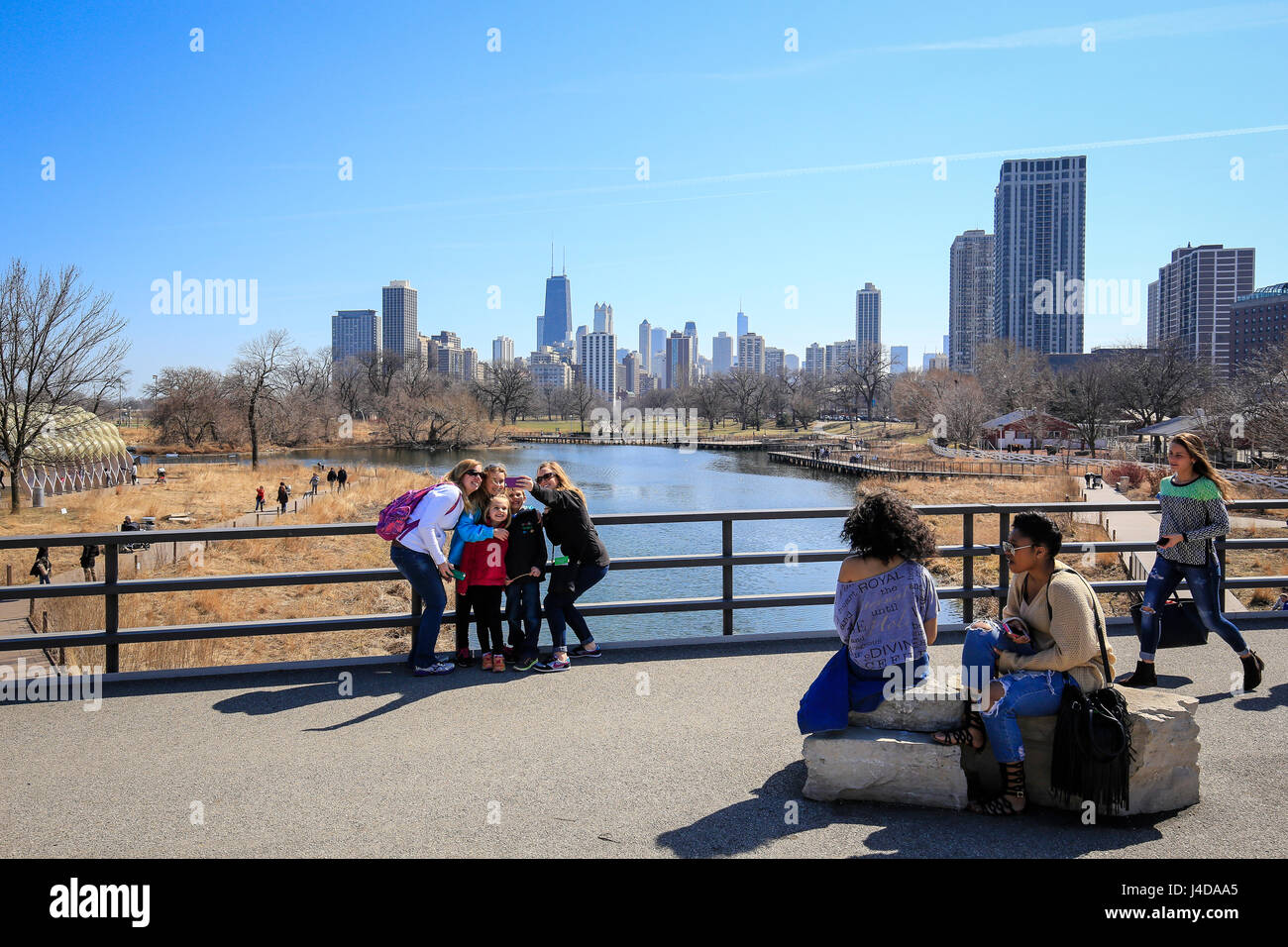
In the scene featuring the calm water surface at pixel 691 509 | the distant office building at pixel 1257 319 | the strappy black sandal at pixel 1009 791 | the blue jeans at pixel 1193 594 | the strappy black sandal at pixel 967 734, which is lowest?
the calm water surface at pixel 691 509

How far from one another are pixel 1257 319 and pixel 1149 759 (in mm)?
168600

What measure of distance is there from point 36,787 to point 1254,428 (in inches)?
2183

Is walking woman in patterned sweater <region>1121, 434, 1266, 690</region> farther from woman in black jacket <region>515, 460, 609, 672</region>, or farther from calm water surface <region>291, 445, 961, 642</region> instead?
woman in black jacket <region>515, 460, 609, 672</region>

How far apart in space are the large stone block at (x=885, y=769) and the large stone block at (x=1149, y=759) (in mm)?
290

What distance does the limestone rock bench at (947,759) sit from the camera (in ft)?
15.3

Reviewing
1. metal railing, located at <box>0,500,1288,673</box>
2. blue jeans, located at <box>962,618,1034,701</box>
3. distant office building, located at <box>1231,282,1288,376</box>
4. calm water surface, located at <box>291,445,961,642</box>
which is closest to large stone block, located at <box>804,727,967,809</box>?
blue jeans, located at <box>962,618,1034,701</box>

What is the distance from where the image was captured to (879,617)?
495 centimetres

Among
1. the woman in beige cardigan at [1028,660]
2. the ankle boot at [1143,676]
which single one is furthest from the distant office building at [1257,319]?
the woman in beige cardigan at [1028,660]

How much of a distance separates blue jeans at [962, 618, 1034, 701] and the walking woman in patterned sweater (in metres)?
2.69

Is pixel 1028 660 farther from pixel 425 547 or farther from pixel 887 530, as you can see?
pixel 425 547

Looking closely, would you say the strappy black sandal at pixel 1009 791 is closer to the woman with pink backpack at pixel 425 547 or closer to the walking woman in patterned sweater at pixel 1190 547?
the walking woman in patterned sweater at pixel 1190 547

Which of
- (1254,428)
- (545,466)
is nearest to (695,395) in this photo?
(1254,428)

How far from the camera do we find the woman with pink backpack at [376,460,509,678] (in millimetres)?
7301
